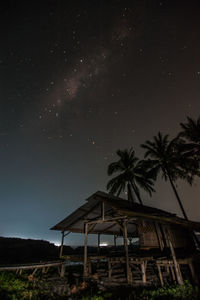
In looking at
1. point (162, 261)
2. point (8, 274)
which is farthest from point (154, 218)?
point (8, 274)

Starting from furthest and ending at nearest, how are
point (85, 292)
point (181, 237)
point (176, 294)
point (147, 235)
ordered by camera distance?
point (181, 237)
point (147, 235)
point (85, 292)
point (176, 294)

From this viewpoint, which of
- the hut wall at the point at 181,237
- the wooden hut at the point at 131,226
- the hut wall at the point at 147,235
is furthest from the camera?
the hut wall at the point at 181,237

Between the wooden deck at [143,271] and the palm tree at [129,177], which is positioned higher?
the palm tree at [129,177]

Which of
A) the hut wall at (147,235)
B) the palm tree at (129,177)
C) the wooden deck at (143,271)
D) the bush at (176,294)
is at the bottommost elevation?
the bush at (176,294)

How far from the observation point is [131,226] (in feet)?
52.7

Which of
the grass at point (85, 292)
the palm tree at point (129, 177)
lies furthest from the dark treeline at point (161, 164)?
the grass at point (85, 292)

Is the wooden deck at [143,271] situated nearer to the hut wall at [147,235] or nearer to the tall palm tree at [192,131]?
the hut wall at [147,235]

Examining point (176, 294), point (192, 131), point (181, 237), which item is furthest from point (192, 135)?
point (176, 294)

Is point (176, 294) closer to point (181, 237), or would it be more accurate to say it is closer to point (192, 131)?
point (181, 237)

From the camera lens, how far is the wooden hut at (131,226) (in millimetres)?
9438

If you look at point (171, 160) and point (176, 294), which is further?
point (171, 160)

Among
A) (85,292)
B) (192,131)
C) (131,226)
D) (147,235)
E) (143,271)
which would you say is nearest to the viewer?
(85,292)

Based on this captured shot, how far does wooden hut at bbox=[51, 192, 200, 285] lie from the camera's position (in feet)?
31.0

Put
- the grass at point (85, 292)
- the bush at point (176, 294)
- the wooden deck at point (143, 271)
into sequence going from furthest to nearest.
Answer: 1. the wooden deck at point (143, 271)
2. the grass at point (85, 292)
3. the bush at point (176, 294)
